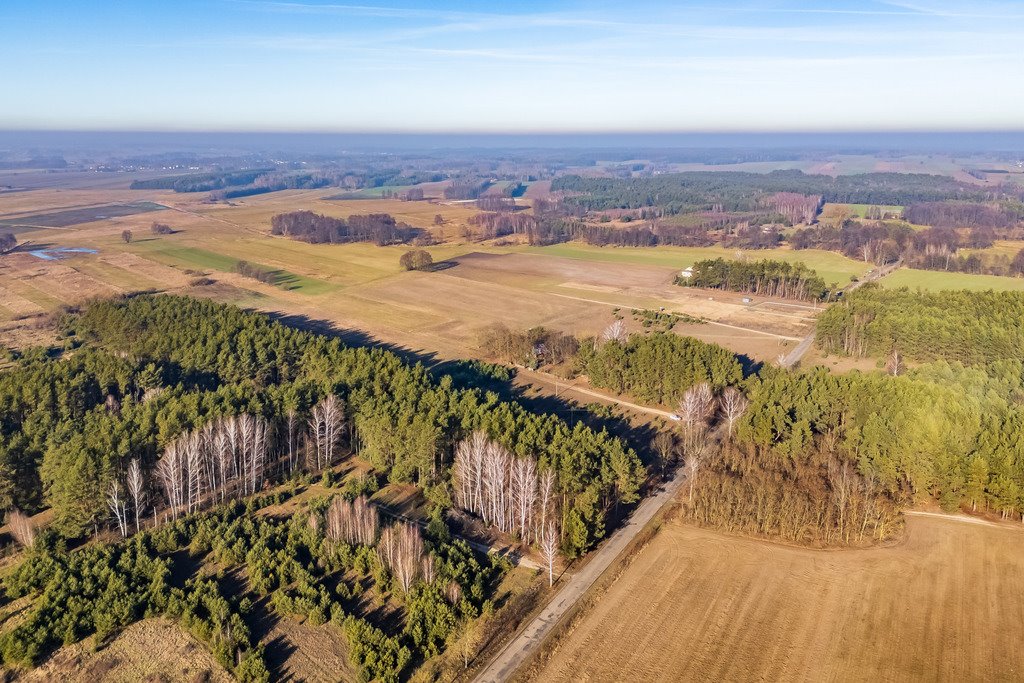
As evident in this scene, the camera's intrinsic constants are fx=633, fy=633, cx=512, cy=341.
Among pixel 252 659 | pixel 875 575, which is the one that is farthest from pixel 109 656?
pixel 875 575

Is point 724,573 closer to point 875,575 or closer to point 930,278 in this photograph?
point 875,575

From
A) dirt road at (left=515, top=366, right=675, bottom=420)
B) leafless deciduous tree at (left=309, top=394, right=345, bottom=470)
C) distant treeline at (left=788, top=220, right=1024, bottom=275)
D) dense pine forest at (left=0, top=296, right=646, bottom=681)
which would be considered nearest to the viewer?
dense pine forest at (left=0, top=296, right=646, bottom=681)

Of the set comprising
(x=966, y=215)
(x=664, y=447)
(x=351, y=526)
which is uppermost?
(x=966, y=215)

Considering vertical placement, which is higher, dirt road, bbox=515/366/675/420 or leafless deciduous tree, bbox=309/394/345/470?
leafless deciduous tree, bbox=309/394/345/470

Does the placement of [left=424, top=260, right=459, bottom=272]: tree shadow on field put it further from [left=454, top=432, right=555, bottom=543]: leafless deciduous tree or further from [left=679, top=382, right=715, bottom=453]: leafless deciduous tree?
[left=454, top=432, right=555, bottom=543]: leafless deciduous tree

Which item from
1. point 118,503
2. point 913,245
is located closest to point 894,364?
point 118,503

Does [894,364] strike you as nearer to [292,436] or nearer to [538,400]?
[538,400]

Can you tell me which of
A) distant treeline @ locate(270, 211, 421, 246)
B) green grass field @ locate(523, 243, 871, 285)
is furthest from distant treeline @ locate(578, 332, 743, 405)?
distant treeline @ locate(270, 211, 421, 246)
